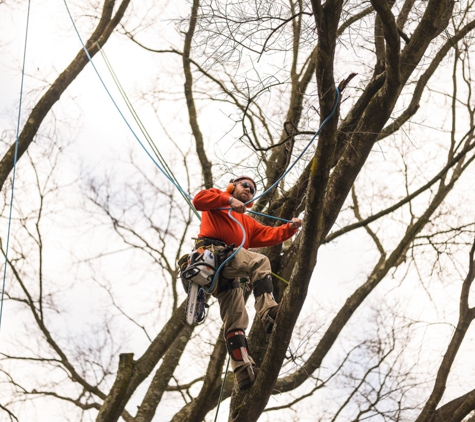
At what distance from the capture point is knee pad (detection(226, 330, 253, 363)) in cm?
498

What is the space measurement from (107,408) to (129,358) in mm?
526

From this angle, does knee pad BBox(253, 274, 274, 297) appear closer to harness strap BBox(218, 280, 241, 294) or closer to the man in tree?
the man in tree

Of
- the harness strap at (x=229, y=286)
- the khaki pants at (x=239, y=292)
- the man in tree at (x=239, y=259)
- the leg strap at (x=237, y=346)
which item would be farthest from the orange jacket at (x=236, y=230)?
the leg strap at (x=237, y=346)

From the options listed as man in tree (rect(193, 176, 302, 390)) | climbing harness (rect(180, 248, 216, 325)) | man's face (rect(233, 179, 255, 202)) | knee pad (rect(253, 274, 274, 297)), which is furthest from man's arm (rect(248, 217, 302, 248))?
climbing harness (rect(180, 248, 216, 325))

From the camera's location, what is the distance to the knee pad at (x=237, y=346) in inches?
196

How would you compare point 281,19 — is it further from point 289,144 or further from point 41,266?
point 41,266

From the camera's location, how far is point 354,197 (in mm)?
10055

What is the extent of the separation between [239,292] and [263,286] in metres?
0.21

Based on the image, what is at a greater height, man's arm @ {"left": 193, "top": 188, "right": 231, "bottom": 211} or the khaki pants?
man's arm @ {"left": 193, "top": 188, "right": 231, "bottom": 211}

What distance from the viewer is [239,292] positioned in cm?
526

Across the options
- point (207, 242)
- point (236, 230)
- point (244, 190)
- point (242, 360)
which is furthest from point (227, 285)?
point (244, 190)

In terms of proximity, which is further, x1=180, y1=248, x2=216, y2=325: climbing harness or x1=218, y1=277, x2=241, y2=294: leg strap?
x1=218, y1=277, x2=241, y2=294: leg strap

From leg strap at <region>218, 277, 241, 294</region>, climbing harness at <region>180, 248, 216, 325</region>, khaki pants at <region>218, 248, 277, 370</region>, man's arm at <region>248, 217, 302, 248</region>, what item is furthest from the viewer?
man's arm at <region>248, 217, 302, 248</region>

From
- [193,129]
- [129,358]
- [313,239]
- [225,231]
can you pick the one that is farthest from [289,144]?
[193,129]
